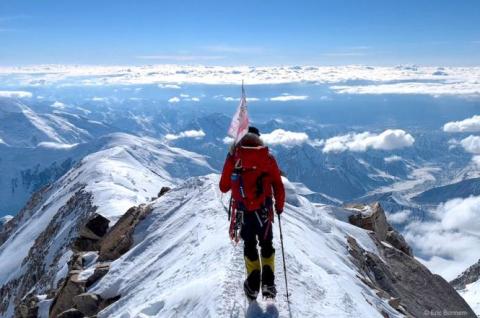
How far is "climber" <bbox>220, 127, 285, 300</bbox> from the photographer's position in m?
13.0

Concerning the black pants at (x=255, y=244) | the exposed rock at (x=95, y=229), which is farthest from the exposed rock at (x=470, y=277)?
the black pants at (x=255, y=244)

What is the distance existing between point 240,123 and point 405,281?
701 inches

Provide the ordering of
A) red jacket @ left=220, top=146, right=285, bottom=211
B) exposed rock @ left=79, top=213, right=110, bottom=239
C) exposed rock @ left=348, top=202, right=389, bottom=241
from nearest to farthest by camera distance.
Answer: red jacket @ left=220, top=146, right=285, bottom=211 → exposed rock @ left=79, top=213, right=110, bottom=239 → exposed rock @ left=348, top=202, right=389, bottom=241

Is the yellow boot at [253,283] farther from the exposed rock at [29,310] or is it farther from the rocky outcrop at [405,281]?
the exposed rock at [29,310]

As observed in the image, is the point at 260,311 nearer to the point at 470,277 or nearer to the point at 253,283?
the point at 253,283

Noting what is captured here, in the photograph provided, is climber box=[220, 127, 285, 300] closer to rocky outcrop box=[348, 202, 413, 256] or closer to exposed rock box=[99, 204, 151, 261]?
exposed rock box=[99, 204, 151, 261]

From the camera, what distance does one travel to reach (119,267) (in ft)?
64.0

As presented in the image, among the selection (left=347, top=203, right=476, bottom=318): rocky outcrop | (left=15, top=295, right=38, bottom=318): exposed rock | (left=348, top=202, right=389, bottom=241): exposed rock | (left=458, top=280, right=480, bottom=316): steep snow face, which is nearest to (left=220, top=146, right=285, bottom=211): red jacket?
(left=347, top=203, right=476, bottom=318): rocky outcrop

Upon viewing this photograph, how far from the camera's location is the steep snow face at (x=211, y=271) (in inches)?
526

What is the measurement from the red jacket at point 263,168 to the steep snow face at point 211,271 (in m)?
2.59

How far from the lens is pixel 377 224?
34094mm

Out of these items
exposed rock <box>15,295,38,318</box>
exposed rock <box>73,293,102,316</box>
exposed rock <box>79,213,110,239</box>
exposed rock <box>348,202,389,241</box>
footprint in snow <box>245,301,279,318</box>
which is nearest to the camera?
footprint in snow <box>245,301,279,318</box>

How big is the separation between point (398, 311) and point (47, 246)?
5144 cm

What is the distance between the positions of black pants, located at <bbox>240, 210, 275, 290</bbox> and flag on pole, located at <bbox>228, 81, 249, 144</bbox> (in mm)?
2062
